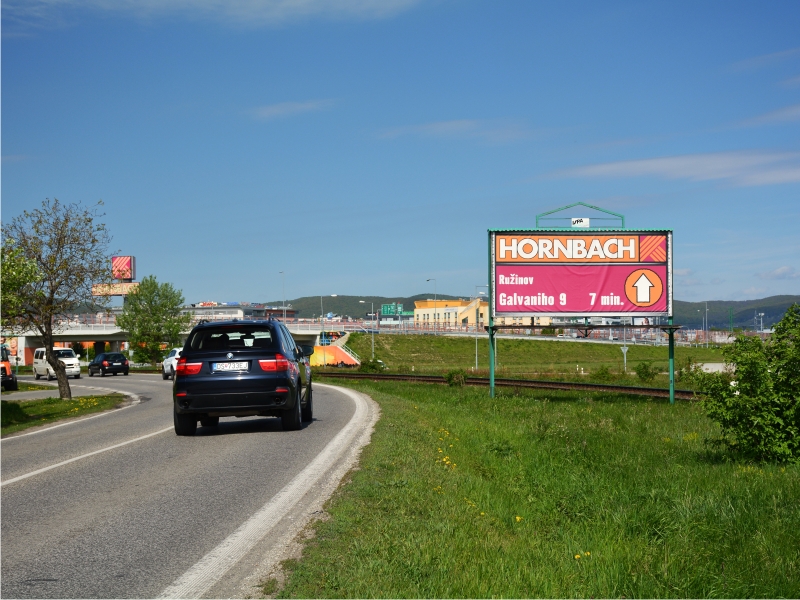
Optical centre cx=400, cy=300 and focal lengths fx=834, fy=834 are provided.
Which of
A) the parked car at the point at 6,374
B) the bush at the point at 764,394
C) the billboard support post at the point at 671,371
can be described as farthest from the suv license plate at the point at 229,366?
the parked car at the point at 6,374

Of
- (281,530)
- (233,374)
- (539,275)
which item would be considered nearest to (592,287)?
(539,275)

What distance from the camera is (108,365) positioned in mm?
61969

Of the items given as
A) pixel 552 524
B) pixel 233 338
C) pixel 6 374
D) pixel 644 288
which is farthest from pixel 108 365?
pixel 552 524

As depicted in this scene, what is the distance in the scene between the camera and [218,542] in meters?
6.42

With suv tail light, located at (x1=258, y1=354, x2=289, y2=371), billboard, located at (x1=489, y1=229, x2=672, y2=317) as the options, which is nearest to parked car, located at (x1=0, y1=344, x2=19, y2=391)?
billboard, located at (x1=489, y1=229, x2=672, y2=317)

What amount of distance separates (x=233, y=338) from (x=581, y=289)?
1348cm

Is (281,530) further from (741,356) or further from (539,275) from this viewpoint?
(539,275)

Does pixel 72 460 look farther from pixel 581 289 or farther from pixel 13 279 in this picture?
pixel 581 289

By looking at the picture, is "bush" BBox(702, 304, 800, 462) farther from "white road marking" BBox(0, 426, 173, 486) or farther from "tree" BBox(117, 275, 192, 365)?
"tree" BBox(117, 275, 192, 365)

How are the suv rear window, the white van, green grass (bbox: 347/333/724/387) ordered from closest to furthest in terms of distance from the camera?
the suv rear window, the white van, green grass (bbox: 347/333/724/387)

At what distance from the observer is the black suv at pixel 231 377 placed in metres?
13.9

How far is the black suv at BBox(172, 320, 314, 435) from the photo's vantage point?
45.7 feet

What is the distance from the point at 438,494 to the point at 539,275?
1772 centimetres

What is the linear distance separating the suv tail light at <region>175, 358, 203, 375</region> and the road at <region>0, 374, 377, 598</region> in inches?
43.8
